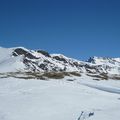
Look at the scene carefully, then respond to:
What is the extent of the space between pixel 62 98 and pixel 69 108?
357 centimetres

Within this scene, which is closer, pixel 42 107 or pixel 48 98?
pixel 42 107

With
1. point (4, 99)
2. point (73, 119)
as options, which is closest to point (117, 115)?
point (73, 119)

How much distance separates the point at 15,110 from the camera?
63.7 ft

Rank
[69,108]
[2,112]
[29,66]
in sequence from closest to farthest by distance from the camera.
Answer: [2,112] < [69,108] < [29,66]

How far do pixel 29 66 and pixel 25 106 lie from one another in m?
173

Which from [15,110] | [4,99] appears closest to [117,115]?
[15,110]

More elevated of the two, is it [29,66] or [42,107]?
[29,66]

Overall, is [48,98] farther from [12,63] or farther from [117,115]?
[12,63]

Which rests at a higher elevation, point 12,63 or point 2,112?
point 12,63

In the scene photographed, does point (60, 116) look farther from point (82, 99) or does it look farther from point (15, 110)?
point (82, 99)

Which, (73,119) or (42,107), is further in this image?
(42,107)

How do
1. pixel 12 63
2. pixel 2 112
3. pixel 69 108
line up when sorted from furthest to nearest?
pixel 12 63 → pixel 69 108 → pixel 2 112

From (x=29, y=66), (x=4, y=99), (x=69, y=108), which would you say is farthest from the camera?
(x=29, y=66)

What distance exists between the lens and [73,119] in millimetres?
17516
